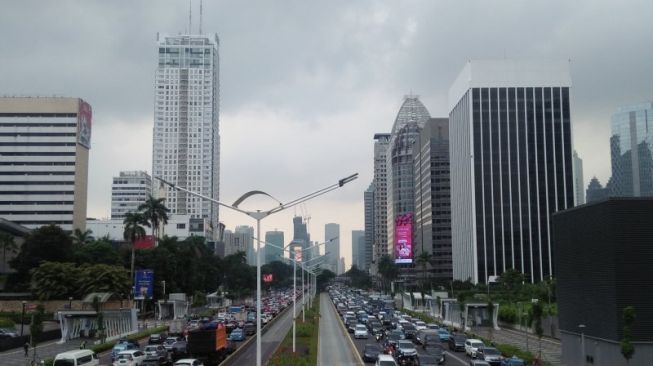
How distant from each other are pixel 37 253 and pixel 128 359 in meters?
74.0

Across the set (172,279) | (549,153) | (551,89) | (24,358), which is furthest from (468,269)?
(24,358)

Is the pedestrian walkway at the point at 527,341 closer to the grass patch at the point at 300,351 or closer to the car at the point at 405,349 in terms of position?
the car at the point at 405,349

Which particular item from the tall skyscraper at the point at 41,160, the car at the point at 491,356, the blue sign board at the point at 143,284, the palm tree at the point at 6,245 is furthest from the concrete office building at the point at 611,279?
the tall skyscraper at the point at 41,160

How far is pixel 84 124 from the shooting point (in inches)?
7126

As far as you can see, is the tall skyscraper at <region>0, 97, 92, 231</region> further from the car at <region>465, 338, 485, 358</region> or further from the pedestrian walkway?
the car at <region>465, 338, 485, 358</region>

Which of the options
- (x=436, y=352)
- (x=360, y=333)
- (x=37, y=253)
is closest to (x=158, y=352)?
(x=436, y=352)

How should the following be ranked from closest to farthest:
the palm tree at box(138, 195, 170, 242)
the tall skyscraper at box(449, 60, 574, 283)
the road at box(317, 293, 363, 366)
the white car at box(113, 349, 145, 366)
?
the white car at box(113, 349, 145, 366), the road at box(317, 293, 363, 366), the palm tree at box(138, 195, 170, 242), the tall skyscraper at box(449, 60, 574, 283)

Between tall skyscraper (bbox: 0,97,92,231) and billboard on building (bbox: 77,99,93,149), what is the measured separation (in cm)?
28

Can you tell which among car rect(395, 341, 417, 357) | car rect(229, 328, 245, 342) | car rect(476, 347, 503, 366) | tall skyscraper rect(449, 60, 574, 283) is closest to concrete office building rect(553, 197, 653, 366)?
car rect(476, 347, 503, 366)

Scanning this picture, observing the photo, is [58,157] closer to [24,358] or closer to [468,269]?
[468,269]

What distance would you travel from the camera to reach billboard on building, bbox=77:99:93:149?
583 feet

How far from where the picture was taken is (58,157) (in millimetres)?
176625

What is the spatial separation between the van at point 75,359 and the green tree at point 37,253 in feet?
241

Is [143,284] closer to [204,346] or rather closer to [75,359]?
[204,346]
